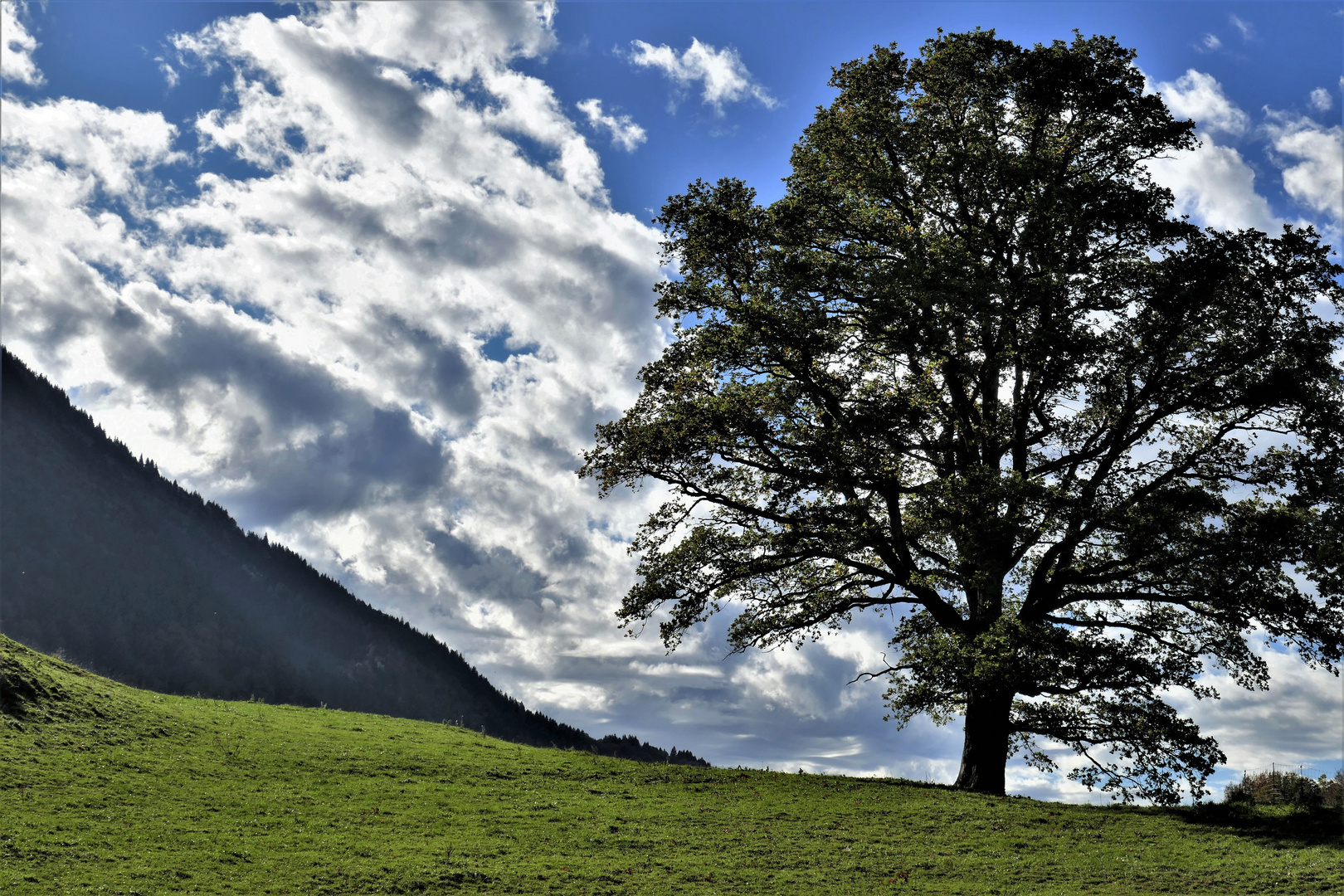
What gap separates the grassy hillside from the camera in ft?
50.9

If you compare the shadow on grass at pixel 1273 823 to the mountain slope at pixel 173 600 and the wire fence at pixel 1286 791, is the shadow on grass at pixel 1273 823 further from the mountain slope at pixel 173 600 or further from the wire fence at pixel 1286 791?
the mountain slope at pixel 173 600

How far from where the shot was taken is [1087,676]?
2148 centimetres

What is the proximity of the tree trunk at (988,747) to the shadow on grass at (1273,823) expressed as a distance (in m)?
4.04

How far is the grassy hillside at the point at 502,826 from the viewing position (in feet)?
50.9

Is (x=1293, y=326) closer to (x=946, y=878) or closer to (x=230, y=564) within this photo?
(x=946, y=878)

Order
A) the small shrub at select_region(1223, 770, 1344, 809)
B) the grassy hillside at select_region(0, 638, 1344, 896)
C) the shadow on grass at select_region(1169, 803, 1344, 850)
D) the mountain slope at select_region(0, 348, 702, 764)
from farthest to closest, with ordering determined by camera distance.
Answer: the mountain slope at select_region(0, 348, 702, 764), the small shrub at select_region(1223, 770, 1344, 809), the shadow on grass at select_region(1169, 803, 1344, 850), the grassy hillside at select_region(0, 638, 1344, 896)

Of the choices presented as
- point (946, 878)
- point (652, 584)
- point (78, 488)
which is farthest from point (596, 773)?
point (78, 488)

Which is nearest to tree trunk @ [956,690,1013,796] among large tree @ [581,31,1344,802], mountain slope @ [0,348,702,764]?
large tree @ [581,31,1344,802]

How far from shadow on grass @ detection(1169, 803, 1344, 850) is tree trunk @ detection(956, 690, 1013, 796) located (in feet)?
13.3

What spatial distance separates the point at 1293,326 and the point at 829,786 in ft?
52.7

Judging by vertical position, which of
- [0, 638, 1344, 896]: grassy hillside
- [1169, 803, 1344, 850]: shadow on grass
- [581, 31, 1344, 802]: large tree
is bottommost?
[0, 638, 1344, 896]: grassy hillside

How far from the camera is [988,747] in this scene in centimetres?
2384

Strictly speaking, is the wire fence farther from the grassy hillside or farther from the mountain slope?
the mountain slope

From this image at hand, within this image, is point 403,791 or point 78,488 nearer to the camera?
point 403,791
